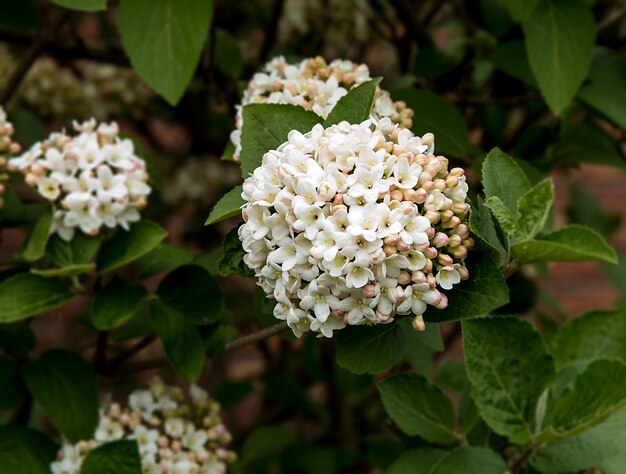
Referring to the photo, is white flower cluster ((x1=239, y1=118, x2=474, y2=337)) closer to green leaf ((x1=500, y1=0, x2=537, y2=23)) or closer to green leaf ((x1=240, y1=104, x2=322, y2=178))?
green leaf ((x1=240, y1=104, x2=322, y2=178))

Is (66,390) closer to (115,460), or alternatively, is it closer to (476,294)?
(115,460)

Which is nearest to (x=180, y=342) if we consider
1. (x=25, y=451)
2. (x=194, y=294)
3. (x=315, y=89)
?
(x=194, y=294)

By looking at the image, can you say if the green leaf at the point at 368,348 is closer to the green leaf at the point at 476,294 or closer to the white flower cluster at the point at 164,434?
the green leaf at the point at 476,294

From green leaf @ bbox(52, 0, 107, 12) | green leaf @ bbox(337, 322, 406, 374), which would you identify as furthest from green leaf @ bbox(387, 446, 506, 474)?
green leaf @ bbox(52, 0, 107, 12)

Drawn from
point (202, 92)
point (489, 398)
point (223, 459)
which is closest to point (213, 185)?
point (202, 92)

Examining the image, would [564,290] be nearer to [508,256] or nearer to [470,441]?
[470,441]

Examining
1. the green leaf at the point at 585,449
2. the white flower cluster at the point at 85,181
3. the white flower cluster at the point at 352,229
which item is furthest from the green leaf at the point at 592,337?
the white flower cluster at the point at 85,181
